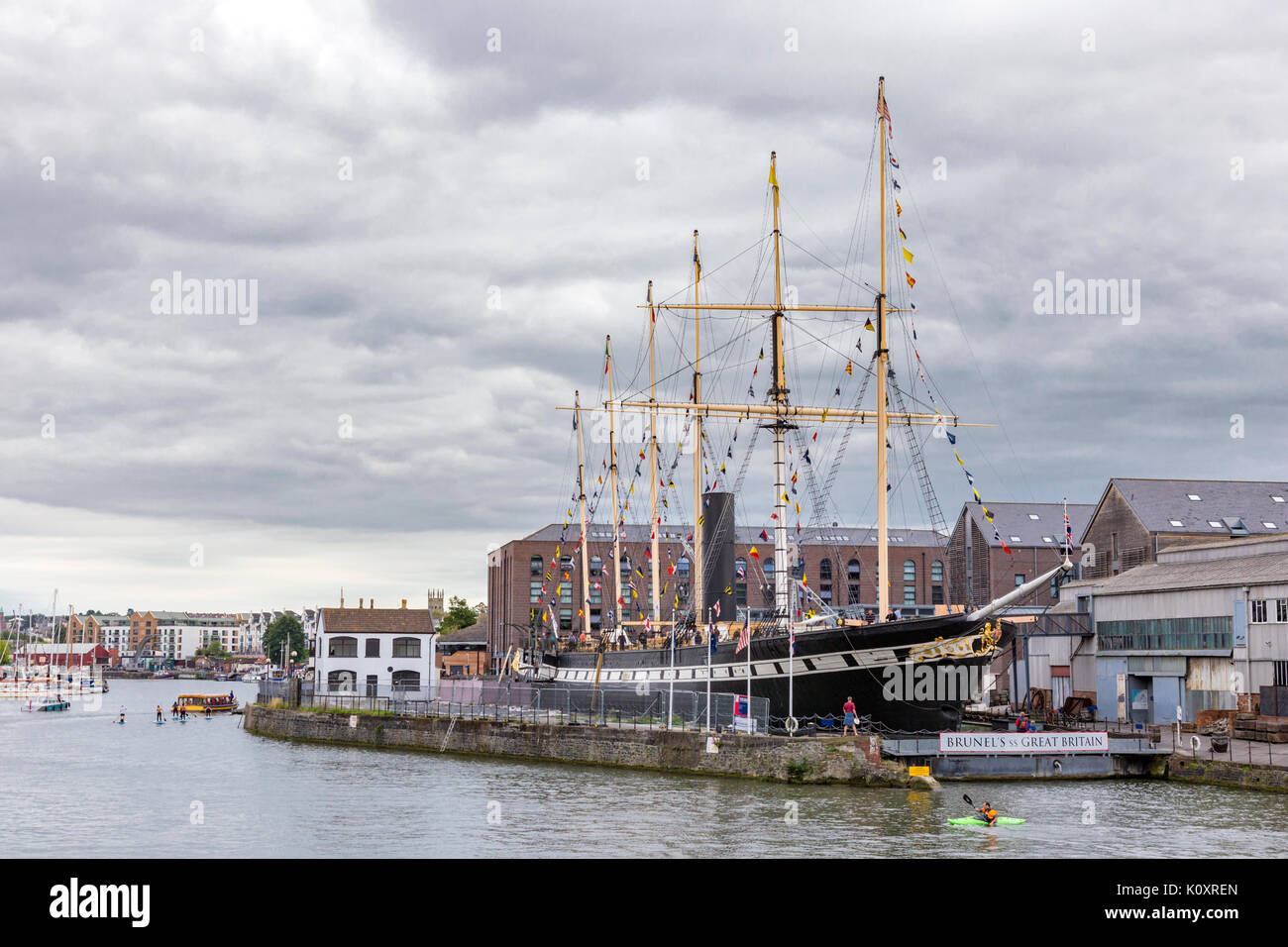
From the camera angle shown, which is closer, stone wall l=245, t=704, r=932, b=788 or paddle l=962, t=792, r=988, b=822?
paddle l=962, t=792, r=988, b=822

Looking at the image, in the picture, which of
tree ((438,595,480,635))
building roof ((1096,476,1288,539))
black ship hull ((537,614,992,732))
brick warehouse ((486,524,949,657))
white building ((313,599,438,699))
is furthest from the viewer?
tree ((438,595,480,635))

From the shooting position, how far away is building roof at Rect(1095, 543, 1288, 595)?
170ft

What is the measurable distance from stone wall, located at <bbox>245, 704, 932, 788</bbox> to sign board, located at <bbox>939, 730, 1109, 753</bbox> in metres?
3.13

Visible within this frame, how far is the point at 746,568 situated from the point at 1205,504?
61.0 m

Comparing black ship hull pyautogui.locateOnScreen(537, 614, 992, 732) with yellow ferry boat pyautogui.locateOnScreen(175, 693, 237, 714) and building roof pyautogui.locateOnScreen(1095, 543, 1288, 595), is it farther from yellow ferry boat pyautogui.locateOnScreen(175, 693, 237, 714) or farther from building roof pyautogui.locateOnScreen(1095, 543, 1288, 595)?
yellow ferry boat pyautogui.locateOnScreen(175, 693, 237, 714)

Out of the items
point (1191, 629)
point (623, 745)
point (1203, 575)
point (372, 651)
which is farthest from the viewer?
point (372, 651)

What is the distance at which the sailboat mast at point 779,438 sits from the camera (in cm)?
5578

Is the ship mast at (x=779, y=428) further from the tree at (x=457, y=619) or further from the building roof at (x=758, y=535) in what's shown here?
the tree at (x=457, y=619)

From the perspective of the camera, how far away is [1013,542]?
10025 cm

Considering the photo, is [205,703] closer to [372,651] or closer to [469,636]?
[372,651]

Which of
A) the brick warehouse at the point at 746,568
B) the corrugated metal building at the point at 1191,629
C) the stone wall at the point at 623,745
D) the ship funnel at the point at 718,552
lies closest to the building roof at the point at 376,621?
the stone wall at the point at 623,745

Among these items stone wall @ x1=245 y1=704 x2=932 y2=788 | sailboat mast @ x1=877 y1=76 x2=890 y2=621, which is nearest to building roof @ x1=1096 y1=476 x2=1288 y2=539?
sailboat mast @ x1=877 y1=76 x2=890 y2=621

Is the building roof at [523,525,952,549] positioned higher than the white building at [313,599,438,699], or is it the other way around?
the building roof at [523,525,952,549]

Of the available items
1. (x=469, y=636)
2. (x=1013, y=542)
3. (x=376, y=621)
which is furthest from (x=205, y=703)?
(x=1013, y=542)
